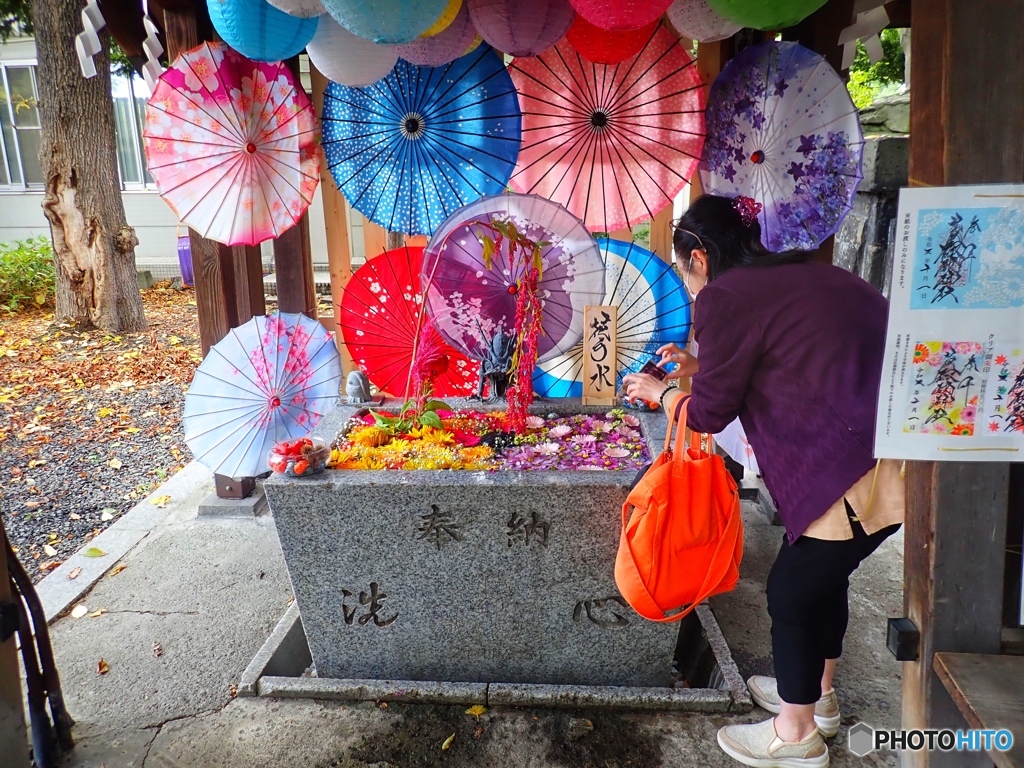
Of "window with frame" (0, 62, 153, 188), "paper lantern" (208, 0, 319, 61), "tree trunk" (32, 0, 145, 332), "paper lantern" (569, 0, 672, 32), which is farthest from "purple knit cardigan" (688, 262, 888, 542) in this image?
"window with frame" (0, 62, 153, 188)

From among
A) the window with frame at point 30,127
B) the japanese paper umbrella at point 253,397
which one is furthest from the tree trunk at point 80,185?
the japanese paper umbrella at point 253,397

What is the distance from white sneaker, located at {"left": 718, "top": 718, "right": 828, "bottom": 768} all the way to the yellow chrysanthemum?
2.01 m

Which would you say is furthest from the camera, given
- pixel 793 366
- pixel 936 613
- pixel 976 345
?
pixel 793 366

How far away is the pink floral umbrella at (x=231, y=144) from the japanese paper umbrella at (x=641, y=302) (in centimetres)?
194

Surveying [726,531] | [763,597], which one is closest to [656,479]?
[726,531]

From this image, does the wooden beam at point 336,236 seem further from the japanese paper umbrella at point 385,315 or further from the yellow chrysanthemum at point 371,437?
the yellow chrysanthemum at point 371,437

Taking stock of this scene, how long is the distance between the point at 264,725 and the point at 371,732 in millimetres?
474

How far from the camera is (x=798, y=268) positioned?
2311 mm

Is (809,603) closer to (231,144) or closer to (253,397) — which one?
(253,397)

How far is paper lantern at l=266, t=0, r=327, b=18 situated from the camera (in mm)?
2902

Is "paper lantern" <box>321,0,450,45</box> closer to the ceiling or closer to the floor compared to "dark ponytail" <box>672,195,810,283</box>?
closer to the ceiling

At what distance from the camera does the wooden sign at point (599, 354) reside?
338 centimetres

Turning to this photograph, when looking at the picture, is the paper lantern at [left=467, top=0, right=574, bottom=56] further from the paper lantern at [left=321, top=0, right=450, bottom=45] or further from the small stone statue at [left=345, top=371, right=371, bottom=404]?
the small stone statue at [left=345, top=371, right=371, bottom=404]

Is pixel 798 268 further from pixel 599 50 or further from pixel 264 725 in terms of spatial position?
pixel 264 725
